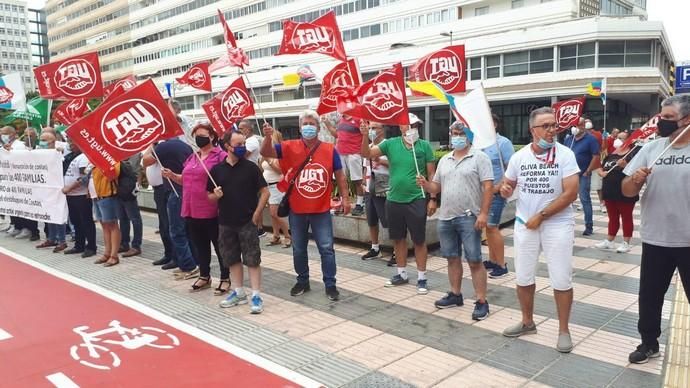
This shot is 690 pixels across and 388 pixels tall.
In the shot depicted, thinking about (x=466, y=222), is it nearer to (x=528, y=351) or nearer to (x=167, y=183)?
(x=528, y=351)

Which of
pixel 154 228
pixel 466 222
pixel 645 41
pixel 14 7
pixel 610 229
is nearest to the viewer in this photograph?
pixel 466 222

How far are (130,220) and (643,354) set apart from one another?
6.91 meters

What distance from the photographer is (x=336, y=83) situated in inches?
289

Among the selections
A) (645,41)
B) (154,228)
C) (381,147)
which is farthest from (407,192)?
(645,41)

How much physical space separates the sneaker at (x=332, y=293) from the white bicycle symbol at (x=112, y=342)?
1.71 meters

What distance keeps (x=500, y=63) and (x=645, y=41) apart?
9.36 m

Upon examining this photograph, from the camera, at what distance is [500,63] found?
3938 centimetres

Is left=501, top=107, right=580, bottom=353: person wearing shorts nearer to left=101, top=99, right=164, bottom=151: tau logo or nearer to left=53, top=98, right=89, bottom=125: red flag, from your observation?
left=101, top=99, right=164, bottom=151: tau logo

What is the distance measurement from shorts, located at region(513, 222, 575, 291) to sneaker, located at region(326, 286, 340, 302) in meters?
2.09

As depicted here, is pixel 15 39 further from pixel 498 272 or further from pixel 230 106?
pixel 498 272

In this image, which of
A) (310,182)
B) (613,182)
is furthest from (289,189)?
(613,182)

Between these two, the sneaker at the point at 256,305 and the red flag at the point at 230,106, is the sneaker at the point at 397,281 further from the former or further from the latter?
Result: the red flag at the point at 230,106

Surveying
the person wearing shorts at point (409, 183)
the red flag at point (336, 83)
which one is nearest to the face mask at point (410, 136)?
the person wearing shorts at point (409, 183)

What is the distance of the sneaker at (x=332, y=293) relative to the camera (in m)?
5.79
